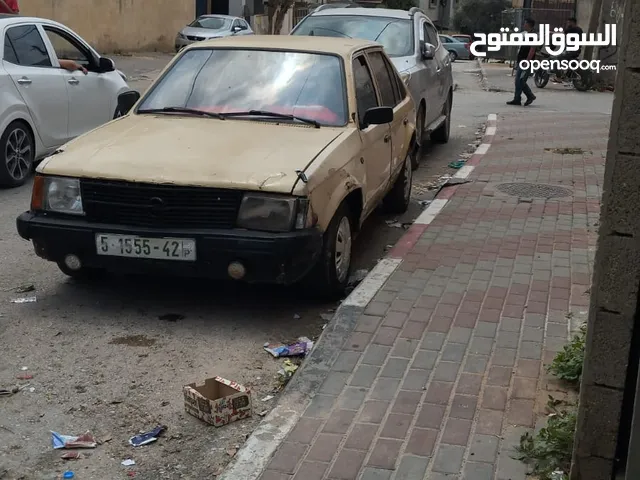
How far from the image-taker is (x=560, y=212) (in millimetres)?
8289

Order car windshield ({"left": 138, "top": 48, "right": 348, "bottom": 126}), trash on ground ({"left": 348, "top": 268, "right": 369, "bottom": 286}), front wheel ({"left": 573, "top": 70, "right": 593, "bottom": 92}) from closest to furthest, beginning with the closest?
car windshield ({"left": 138, "top": 48, "right": 348, "bottom": 126}) < trash on ground ({"left": 348, "top": 268, "right": 369, "bottom": 286}) < front wheel ({"left": 573, "top": 70, "right": 593, "bottom": 92})

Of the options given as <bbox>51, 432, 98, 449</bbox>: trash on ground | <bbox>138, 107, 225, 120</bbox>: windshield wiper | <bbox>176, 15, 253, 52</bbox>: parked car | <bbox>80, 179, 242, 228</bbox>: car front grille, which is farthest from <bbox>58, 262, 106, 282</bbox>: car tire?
<bbox>176, 15, 253, 52</bbox>: parked car

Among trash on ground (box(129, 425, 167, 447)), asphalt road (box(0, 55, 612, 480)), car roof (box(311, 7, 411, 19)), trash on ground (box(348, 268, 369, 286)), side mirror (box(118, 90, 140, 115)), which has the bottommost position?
trash on ground (box(348, 268, 369, 286))

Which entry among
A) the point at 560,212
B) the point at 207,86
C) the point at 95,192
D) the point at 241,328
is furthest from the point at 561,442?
the point at 560,212

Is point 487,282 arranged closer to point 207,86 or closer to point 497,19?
point 207,86

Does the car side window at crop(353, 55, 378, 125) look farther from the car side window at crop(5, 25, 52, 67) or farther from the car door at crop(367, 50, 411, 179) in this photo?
the car side window at crop(5, 25, 52, 67)

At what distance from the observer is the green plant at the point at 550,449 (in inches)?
136

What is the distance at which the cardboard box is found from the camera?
4.05 metres

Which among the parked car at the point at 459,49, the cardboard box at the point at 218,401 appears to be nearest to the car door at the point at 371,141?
the cardboard box at the point at 218,401

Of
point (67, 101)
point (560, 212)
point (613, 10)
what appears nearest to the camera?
point (560, 212)

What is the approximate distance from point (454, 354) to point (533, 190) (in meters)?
5.12

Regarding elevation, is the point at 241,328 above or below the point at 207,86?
below

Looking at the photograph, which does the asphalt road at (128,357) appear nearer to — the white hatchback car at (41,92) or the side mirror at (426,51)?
the white hatchback car at (41,92)

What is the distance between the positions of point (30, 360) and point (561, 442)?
9.62ft
